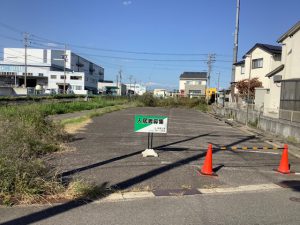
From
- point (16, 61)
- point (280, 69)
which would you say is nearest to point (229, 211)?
point (280, 69)

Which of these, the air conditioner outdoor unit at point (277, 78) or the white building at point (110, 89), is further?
the white building at point (110, 89)

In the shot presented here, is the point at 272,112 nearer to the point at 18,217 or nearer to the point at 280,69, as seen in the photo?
the point at 280,69

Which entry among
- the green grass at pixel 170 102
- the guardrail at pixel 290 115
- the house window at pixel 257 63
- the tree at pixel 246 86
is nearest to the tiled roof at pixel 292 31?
the guardrail at pixel 290 115

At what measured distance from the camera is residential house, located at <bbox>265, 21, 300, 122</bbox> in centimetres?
1981

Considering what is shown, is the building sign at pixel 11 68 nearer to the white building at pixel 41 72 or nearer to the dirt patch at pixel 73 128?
the white building at pixel 41 72

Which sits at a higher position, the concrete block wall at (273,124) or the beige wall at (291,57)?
the beige wall at (291,57)

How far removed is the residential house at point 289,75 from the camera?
19812 mm

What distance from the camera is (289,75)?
2202 cm

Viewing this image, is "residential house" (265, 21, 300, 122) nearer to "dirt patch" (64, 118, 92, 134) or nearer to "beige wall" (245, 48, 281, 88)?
"dirt patch" (64, 118, 92, 134)

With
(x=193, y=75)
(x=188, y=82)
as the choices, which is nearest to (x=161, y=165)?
(x=188, y=82)

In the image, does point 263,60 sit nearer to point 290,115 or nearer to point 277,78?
point 277,78

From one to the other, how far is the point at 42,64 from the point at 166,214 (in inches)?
4290

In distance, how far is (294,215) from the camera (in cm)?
543

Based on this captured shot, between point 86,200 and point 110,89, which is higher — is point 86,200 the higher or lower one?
the lower one
